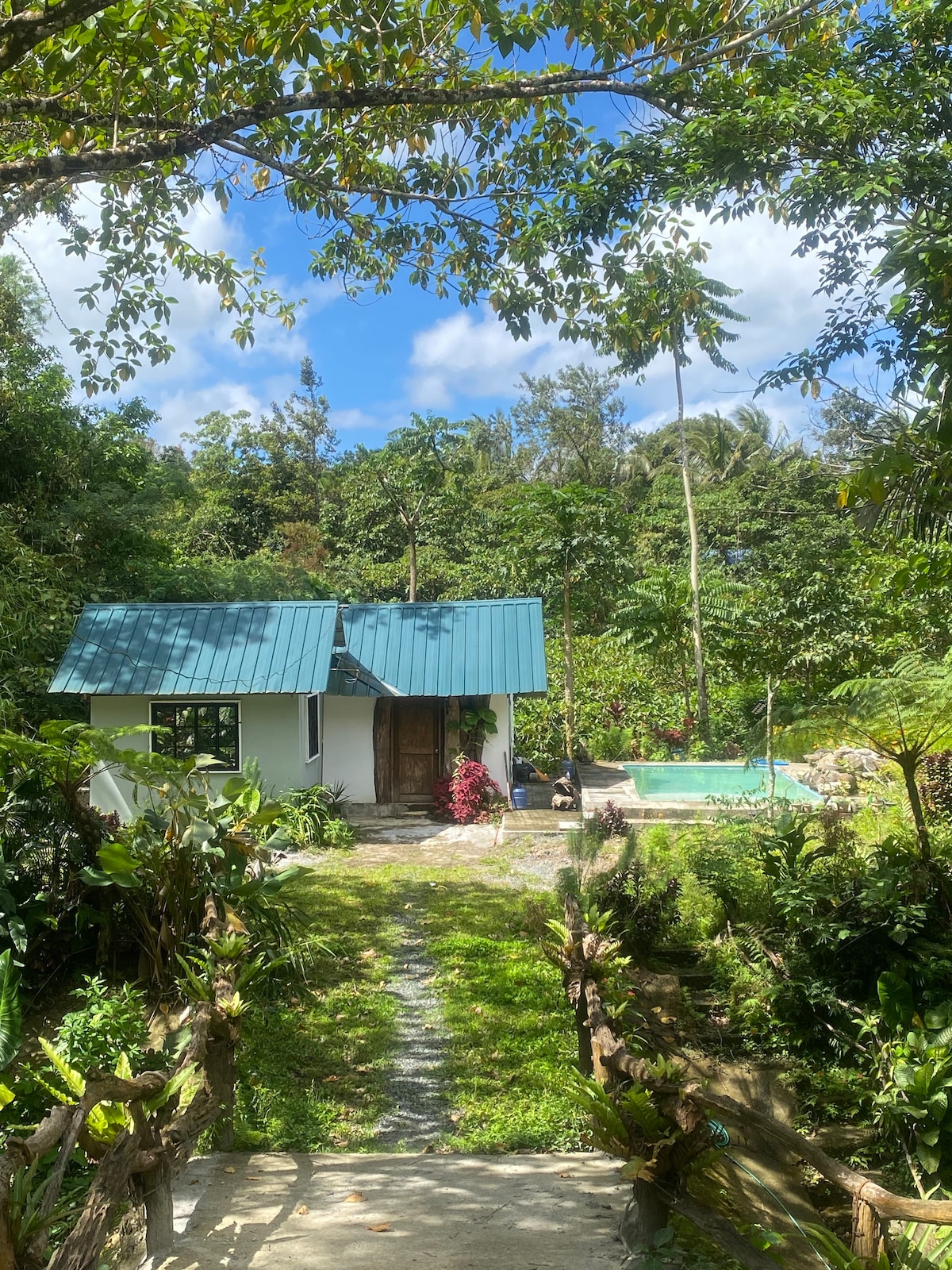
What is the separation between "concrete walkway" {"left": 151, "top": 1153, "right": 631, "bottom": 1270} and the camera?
3.59 m

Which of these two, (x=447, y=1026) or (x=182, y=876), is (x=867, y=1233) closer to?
(x=447, y=1026)

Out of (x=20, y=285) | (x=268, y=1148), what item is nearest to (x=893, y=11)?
(x=268, y=1148)

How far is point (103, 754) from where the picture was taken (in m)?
7.52

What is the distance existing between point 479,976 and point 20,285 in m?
17.1

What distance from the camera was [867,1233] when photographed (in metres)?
3.03

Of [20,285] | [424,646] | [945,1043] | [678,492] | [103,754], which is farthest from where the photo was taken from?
[678,492]

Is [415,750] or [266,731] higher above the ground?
[266,731]

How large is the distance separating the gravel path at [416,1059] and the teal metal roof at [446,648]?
7.00 metres

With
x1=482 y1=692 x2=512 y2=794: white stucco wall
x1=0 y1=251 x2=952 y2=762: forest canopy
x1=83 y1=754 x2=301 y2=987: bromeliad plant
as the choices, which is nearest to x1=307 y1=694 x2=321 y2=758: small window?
x1=482 y1=692 x2=512 y2=794: white stucco wall

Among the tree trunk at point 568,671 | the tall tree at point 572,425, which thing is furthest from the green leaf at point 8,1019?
the tall tree at point 572,425

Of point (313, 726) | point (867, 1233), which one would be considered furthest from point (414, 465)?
point (867, 1233)

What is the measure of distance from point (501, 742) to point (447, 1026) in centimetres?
940

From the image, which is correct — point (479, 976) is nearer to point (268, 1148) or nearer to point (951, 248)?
point (268, 1148)

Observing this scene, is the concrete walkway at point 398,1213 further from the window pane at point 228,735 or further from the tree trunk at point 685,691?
the tree trunk at point 685,691
